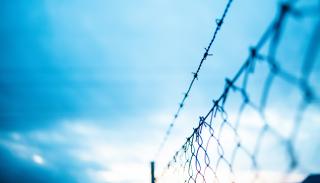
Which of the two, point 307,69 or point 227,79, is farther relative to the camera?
point 227,79

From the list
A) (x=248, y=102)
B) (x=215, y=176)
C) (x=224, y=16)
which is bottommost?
(x=215, y=176)

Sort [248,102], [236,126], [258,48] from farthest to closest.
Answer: [236,126], [248,102], [258,48]

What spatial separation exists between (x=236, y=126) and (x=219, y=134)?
31cm

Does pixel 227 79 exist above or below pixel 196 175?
above

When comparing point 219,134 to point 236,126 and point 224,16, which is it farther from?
point 224,16

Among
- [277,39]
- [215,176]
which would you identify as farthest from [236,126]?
[277,39]

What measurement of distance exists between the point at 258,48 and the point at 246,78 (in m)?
0.24

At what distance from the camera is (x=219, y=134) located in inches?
85.5

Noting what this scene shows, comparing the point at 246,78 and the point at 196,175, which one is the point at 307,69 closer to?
the point at 246,78

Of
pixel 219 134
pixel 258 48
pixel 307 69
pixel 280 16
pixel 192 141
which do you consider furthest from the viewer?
pixel 192 141

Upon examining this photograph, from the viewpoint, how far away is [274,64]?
1.43m

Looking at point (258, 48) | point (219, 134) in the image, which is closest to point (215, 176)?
point (219, 134)

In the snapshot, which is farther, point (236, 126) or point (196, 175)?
point (196, 175)

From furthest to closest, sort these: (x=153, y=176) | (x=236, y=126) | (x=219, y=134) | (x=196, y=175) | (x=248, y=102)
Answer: (x=153, y=176) < (x=196, y=175) < (x=219, y=134) < (x=236, y=126) < (x=248, y=102)
